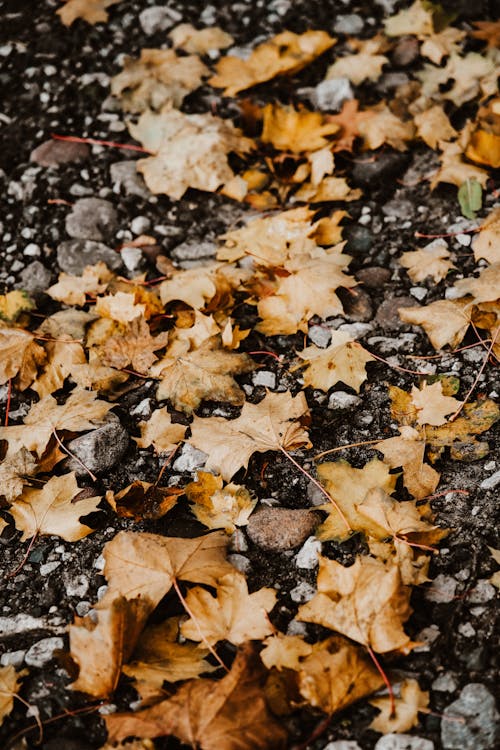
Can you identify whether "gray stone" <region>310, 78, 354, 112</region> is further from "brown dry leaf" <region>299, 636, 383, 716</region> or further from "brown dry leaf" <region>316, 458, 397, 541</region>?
"brown dry leaf" <region>299, 636, 383, 716</region>

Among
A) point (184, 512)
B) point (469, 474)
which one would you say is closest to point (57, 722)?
point (184, 512)

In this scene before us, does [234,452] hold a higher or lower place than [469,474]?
higher

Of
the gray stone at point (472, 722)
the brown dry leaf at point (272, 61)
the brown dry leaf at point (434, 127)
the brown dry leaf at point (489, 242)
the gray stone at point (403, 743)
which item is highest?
the brown dry leaf at point (272, 61)

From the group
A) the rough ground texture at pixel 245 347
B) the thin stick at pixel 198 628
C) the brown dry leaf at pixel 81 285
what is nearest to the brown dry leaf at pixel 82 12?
the rough ground texture at pixel 245 347

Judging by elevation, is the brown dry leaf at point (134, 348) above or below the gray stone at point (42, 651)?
above

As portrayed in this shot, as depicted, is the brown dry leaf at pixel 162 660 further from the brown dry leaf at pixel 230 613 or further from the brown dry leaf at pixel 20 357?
the brown dry leaf at pixel 20 357

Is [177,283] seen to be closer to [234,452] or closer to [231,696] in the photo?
[234,452]
